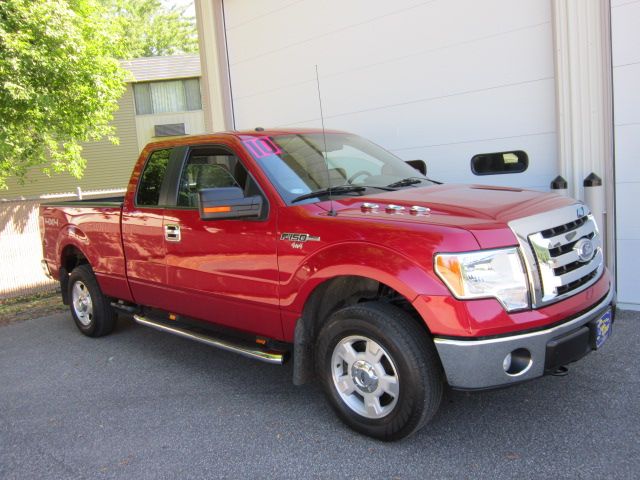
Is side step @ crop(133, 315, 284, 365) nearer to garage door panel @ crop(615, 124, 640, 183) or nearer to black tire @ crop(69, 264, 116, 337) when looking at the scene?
black tire @ crop(69, 264, 116, 337)

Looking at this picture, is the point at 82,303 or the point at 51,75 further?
the point at 51,75

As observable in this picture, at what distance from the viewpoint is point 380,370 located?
320 centimetres

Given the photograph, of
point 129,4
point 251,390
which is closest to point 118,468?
point 251,390

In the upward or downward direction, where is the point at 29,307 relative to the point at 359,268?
downward

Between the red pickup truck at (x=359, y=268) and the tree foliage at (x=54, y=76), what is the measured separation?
23.5ft

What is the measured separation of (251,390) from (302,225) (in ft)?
4.86

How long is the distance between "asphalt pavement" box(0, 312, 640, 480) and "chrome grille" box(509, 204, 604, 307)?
2.77 feet

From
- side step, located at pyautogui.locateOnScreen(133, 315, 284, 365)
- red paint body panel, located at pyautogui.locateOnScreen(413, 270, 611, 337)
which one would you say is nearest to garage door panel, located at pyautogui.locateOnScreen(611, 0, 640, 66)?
red paint body panel, located at pyautogui.locateOnScreen(413, 270, 611, 337)

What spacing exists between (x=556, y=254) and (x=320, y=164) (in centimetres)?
177

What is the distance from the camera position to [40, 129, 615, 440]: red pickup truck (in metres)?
2.90

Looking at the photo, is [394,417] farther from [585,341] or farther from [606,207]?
[606,207]

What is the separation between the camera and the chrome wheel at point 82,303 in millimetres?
5903

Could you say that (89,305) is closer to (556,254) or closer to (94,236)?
(94,236)

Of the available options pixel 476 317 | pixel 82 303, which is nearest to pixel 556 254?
pixel 476 317
